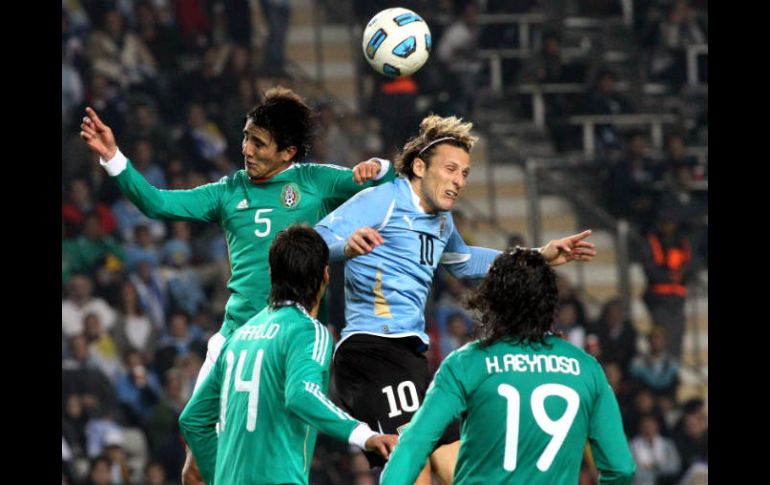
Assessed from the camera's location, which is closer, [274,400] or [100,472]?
[274,400]

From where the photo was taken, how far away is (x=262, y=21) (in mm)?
14664

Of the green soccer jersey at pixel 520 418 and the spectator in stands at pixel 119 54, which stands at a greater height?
the spectator in stands at pixel 119 54

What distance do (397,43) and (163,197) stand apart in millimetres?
1498

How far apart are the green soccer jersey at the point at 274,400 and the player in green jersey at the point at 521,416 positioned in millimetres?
376

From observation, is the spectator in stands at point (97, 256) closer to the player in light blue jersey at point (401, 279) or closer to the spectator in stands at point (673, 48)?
the spectator in stands at point (673, 48)

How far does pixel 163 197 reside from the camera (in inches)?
257

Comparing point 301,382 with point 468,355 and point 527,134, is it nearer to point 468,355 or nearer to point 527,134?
point 468,355

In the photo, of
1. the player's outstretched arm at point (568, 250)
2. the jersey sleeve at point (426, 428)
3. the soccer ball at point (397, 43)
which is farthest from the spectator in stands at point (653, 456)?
the jersey sleeve at point (426, 428)

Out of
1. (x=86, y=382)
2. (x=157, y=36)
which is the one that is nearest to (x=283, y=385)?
(x=86, y=382)

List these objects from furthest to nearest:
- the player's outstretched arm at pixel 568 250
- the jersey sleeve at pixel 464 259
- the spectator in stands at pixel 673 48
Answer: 1. the spectator in stands at pixel 673 48
2. the jersey sleeve at pixel 464 259
3. the player's outstretched arm at pixel 568 250

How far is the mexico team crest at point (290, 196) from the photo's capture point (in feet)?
21.6

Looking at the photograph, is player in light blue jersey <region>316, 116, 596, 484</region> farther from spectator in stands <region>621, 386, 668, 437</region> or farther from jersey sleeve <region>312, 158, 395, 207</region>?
spectator in stands <region>621, 386, 668, 437</region>

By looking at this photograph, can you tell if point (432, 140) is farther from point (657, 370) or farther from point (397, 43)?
point (657, 370)
